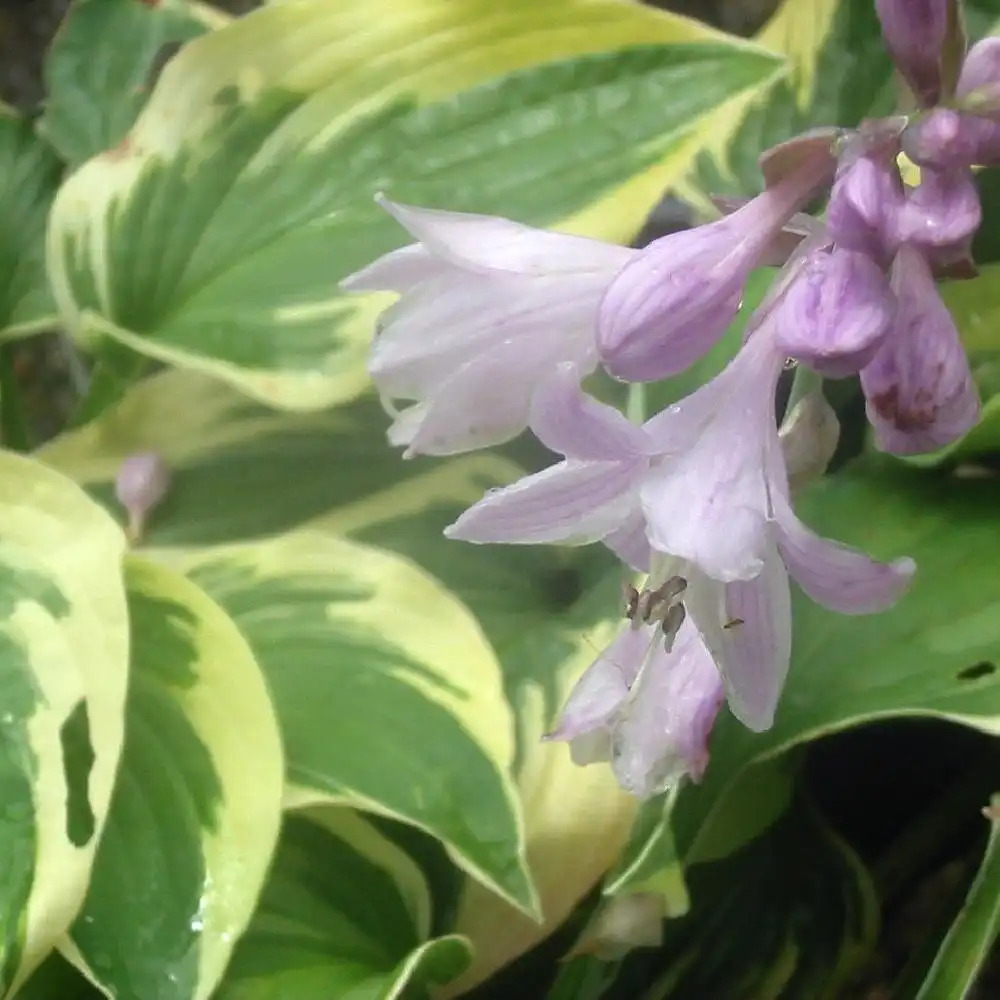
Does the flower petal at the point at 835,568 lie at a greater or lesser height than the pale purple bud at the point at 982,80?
lesser

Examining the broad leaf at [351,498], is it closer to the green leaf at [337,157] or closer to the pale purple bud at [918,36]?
the green leaf at [337,157]

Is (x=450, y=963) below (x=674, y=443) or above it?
Result: below

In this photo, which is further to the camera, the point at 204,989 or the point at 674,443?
the point at 204,989

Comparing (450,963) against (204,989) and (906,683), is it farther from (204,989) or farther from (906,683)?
(906,683)

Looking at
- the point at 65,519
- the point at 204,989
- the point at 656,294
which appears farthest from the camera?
the point at 65,519

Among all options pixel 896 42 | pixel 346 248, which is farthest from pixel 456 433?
pixel 346 248

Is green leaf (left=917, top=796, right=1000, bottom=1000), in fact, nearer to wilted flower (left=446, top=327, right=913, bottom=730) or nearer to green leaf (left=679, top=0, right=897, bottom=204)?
wilted flower (left=446, top=327, right=913, bottom=730)

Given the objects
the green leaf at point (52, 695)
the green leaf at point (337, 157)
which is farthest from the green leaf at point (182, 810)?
the green leaf at point (337, 157)

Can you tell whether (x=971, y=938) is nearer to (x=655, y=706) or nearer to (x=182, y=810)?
(x=655, y=706)
